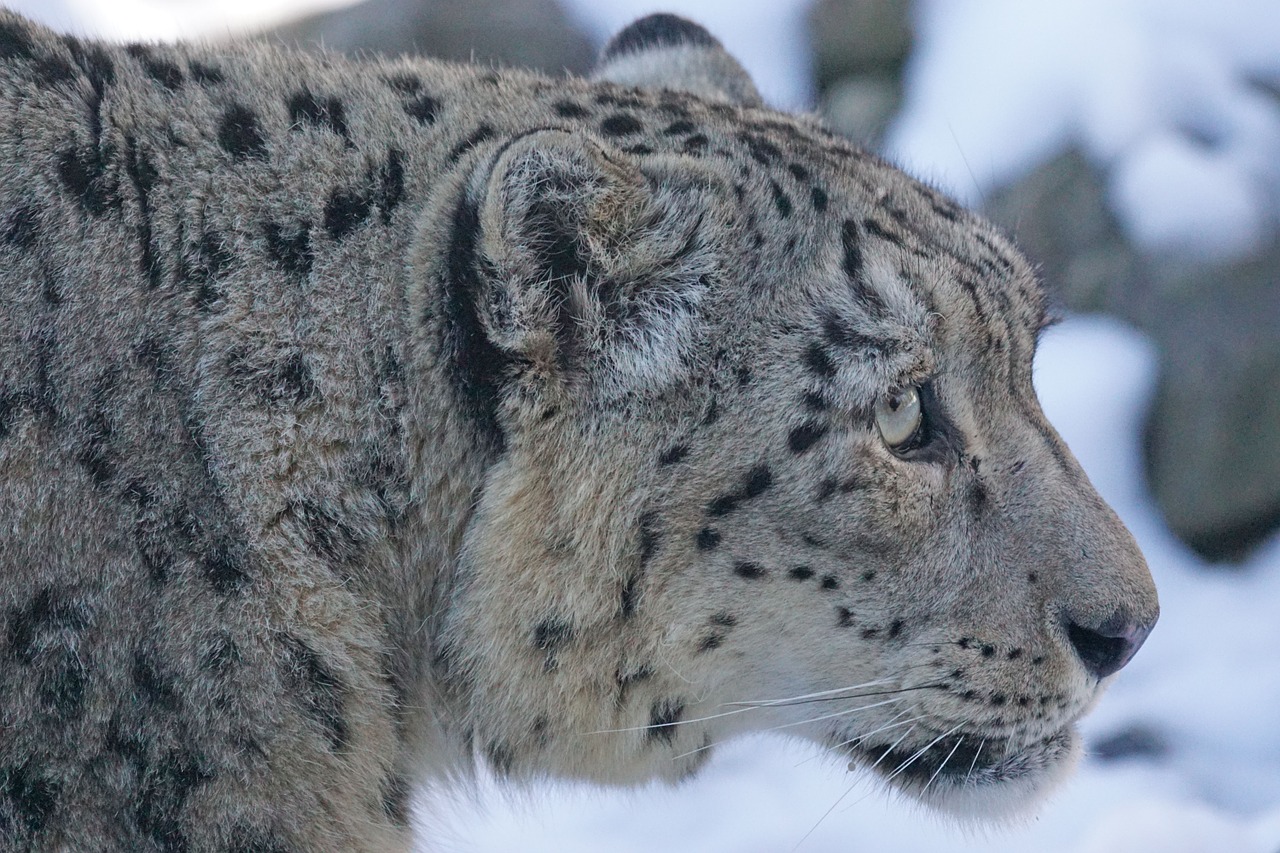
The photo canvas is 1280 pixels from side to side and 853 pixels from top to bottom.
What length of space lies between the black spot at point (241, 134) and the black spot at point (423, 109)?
0.35 m

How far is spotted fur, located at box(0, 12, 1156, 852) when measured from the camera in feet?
7.88

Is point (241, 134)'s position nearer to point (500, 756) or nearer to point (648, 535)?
point (648, 535)

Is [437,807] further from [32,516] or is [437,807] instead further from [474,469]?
[32,516]

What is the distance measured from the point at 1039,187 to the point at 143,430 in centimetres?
564

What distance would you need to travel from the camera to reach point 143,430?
245 cm

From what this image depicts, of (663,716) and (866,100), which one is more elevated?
(866,100)

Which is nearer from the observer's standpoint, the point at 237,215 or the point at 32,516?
the point at 32,516

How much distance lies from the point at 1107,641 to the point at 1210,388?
355cm

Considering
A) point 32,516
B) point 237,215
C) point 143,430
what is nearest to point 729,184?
point 237,215

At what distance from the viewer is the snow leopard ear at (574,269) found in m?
2.62

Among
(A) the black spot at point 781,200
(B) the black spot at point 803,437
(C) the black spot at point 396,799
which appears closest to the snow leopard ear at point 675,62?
(A) the black spot at point 781,200

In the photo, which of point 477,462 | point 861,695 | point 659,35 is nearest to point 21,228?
point 477,462

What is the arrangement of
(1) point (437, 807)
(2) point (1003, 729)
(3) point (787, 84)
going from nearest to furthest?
(2) point (1003, 729) < (1) point (437, 807) < (3) point (787, 84)

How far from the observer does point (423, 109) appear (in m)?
2.95
